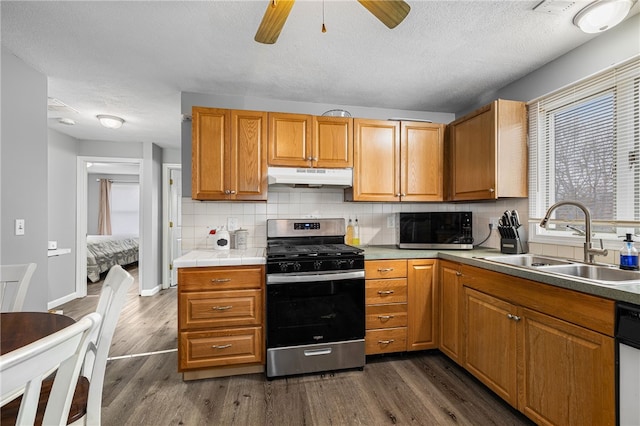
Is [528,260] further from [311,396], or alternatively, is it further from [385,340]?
[311,396]

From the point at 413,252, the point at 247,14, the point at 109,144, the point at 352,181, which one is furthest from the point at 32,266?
the point at 109,144

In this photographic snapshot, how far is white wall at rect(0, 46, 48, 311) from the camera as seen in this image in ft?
7.14

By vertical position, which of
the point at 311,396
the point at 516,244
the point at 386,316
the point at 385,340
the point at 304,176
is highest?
the point at 304,176

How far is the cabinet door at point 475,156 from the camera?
240 cm

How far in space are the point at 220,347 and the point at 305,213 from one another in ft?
4.54

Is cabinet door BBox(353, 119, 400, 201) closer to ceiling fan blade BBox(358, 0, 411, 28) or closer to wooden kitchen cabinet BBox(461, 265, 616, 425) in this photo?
wooden kitchen cabinet BBox(461, 265, 616, 425)

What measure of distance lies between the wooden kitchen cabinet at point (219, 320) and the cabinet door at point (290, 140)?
95 cm

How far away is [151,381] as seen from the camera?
2236 mm

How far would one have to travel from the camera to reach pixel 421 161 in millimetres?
2891

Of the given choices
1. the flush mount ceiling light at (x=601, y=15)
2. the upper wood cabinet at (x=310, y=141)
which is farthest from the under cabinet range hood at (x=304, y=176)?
the flush mount ceiling light at (x=601, y=15)

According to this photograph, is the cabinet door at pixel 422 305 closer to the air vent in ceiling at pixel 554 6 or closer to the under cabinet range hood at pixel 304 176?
the under cabinet range hood at pixel 304 176

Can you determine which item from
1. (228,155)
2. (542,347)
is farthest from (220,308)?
(542,347)

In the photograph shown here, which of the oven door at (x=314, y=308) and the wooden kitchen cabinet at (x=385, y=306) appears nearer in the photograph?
the oven door at (x=314, y=308)

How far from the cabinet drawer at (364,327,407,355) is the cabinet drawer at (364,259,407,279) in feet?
1.45
